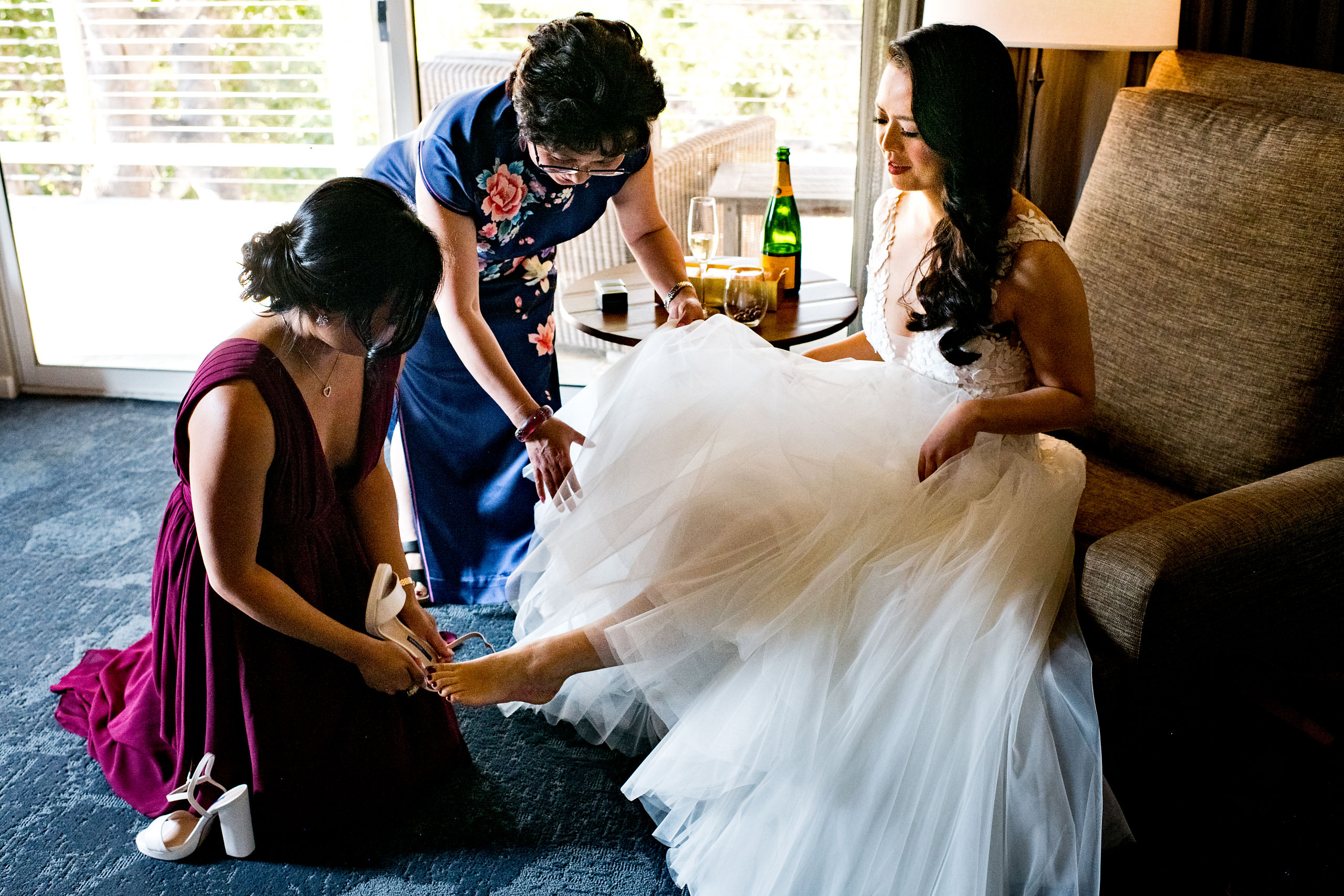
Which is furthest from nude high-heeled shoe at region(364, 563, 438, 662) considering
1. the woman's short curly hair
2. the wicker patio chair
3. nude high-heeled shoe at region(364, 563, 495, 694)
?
the wicker patio chair

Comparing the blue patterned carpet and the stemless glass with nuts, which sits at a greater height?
the stemless glass with nuts

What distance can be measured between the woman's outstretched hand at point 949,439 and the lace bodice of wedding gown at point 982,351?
0.10m

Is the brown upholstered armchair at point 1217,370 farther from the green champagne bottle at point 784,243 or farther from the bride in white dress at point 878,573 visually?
the green champagne bottle at point 784,243

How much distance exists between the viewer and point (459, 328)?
6.07 feet

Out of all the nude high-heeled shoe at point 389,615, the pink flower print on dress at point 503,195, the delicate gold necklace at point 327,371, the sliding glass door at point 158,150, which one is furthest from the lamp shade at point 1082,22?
the sliding glass door at point 158,150

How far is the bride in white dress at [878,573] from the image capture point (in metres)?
1.34

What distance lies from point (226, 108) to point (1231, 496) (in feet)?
9.57

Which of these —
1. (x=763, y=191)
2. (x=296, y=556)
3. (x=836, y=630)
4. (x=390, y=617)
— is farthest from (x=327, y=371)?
(x=763, y=191)

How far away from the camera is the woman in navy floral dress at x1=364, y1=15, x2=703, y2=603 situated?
161 centimetres

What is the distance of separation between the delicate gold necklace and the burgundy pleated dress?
0.05 m

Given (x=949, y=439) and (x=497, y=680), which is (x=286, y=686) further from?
(x=949, y=439)

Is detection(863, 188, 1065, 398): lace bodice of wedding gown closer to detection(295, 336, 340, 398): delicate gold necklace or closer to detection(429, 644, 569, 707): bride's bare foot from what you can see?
detection(429, 644, 569, 707): bride's bare foot

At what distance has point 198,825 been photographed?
1577 millimetres

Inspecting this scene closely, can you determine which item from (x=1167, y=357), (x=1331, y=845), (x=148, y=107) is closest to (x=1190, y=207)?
(x=1167, y=357)
